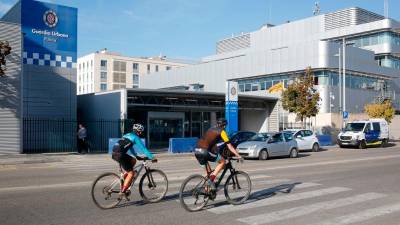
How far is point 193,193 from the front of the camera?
8617mm

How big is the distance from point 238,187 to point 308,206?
57.4 inches

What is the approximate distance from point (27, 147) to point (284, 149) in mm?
15686

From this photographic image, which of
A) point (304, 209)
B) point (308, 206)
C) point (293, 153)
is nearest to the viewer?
point (304, 209)

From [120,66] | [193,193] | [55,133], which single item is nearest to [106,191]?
[193,193]

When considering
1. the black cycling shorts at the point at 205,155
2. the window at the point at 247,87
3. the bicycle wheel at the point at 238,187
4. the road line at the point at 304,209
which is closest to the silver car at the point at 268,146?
the road line at the point at 304,209

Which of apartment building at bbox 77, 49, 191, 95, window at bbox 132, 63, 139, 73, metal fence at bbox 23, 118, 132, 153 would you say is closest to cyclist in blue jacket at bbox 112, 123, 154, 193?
metal fence at bbox 23, 118, 132, 153

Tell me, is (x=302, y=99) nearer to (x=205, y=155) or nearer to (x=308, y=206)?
(x=308, y=206)

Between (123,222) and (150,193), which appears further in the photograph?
(150,193)

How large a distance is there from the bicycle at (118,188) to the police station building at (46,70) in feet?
62.4

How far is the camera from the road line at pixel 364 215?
25.2 ft

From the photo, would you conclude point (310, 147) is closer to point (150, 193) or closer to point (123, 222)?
point (150, 193)

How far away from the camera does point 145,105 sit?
31.8m

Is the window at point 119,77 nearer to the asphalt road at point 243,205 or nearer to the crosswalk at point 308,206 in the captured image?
the asphalt road at point 243,205

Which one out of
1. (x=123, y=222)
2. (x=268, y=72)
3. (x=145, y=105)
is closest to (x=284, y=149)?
(x=145, y=105)
